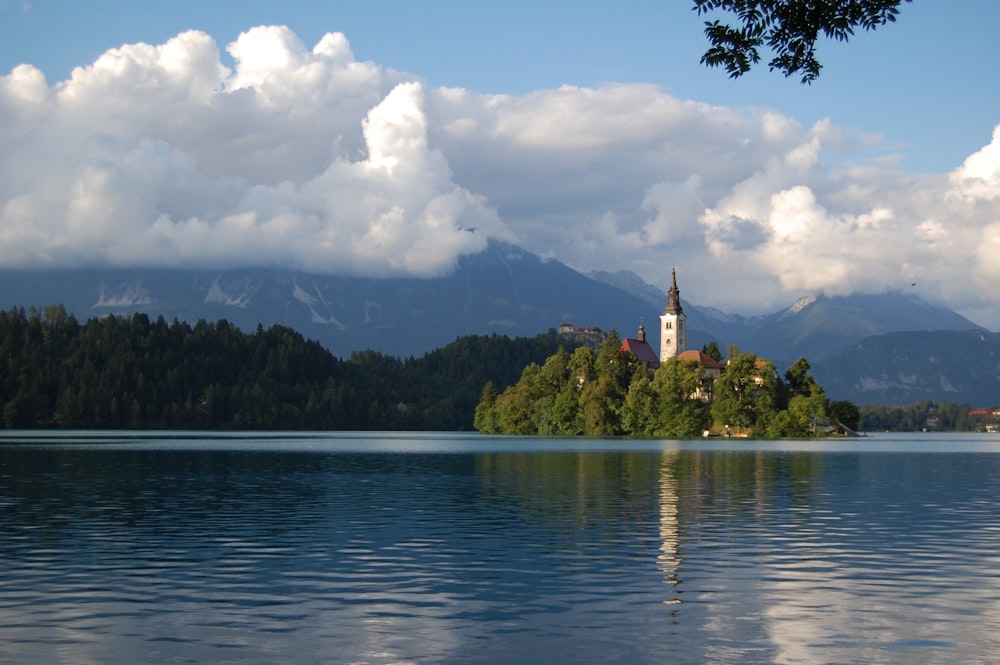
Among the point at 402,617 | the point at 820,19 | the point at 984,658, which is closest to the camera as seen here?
the point at 820,19

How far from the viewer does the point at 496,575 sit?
34000mm

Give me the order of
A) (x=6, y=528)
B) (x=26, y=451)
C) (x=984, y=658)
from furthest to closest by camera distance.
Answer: (x=26, y=451) → (x=6, y=528) → (x=984, y=658)

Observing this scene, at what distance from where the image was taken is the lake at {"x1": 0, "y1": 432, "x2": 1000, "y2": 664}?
2459 centimetres

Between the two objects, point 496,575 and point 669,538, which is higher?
point 669,538

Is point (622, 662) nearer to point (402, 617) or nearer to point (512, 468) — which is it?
point (402, 617)

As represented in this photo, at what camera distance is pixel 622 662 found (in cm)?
2297

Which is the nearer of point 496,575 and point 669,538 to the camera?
point 496,575

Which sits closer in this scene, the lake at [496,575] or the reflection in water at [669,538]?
the lake at [496,575]

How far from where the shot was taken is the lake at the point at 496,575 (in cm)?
2459

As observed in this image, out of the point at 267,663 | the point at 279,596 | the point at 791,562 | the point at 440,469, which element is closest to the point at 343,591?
the point at 279,596

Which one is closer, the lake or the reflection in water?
the lake

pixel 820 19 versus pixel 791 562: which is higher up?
pixel 820 19

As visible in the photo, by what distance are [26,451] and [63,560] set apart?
96.5 m

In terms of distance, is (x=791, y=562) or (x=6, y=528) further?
(x=6, y=528)
